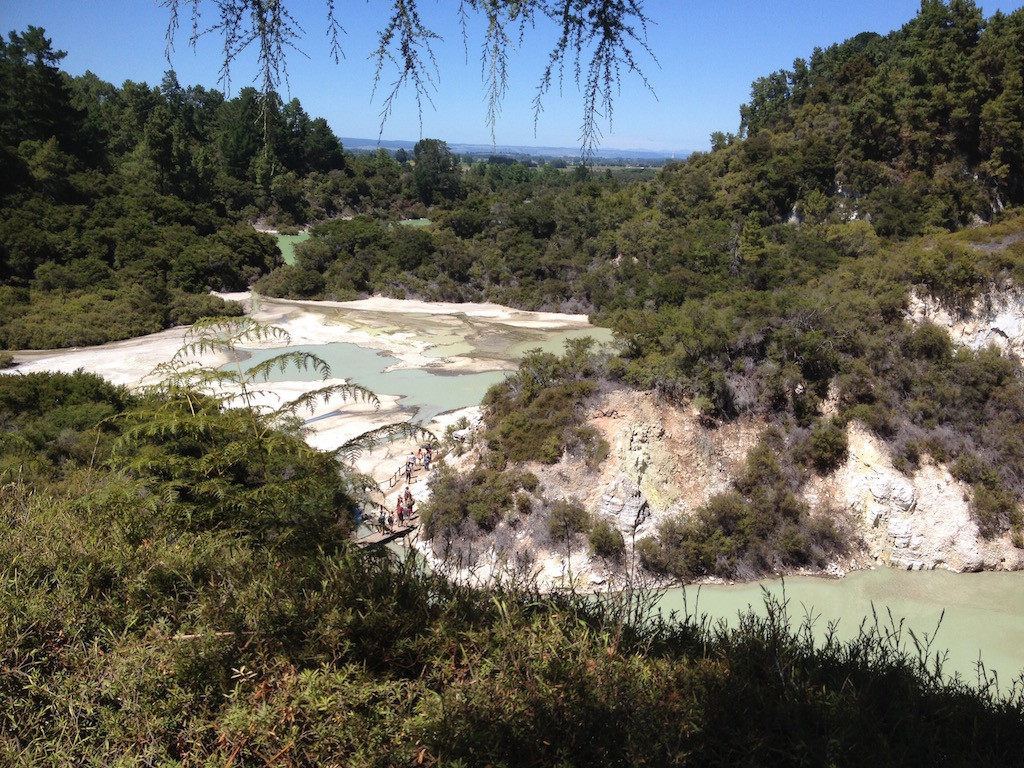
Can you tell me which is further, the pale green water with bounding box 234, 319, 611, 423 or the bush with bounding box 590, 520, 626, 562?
the pale green water with bounding box 234, 319, 611, 423

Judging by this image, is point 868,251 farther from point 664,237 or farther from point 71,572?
point 71,572

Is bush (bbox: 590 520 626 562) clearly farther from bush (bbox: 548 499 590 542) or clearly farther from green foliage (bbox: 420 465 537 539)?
green foliage (bbox: 420 465 537 539)

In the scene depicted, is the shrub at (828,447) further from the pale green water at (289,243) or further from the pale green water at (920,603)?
the pale green water at (289,243)

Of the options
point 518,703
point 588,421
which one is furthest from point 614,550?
point 518,703

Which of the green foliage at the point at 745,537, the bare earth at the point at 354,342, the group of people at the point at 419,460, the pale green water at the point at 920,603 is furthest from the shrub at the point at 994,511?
the bare earth at the point at 354,342

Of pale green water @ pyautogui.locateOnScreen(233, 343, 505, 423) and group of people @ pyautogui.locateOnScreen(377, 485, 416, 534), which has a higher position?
pale green water @ pyautogui.locateOnScreen(233, 343, 505, 423)

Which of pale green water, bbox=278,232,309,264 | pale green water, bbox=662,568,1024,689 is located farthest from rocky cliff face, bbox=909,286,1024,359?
pale green water, bbox=278,232,309,264

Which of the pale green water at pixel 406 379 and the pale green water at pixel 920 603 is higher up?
the pale green water at pixel 406 379
